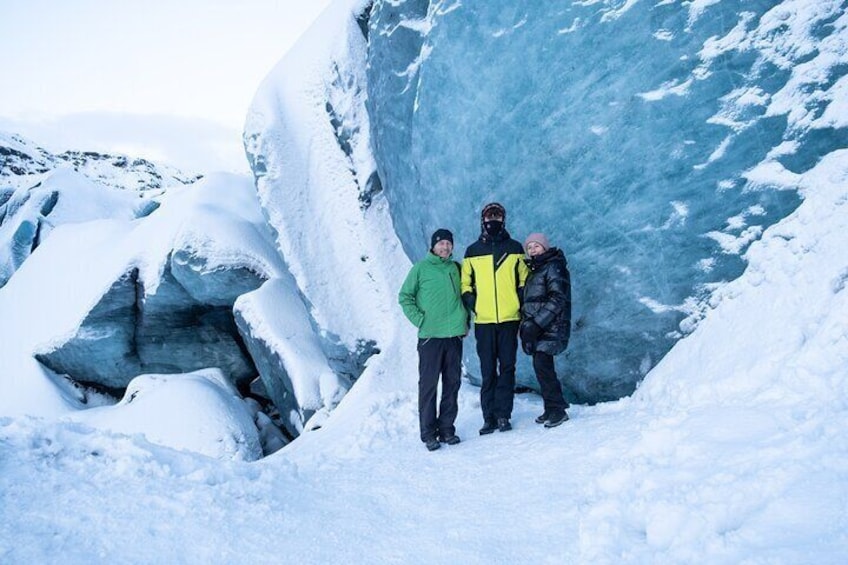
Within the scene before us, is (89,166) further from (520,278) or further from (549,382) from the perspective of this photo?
(549,382)

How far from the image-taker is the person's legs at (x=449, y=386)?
4.90m

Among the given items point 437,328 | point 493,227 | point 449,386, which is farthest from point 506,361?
point 493,227

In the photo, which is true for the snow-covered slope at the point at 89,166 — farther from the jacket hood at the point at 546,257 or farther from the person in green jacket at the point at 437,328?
the jacket hood at the point at 546,257

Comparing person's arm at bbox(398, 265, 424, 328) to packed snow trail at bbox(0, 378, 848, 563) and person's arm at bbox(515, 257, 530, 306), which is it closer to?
person's arm at bbox(515, 257, 530, 306)

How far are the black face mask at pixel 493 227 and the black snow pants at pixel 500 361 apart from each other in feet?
2.88

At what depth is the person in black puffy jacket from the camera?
4.57m

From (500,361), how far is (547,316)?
685 millimetres

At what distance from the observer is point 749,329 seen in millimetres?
4102

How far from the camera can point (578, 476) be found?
338 centimetres

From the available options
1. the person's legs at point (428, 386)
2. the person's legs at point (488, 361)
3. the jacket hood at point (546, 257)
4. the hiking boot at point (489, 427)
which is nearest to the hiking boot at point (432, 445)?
the person's legs at point (428, 386)

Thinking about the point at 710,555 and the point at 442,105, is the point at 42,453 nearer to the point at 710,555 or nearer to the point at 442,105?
the point at 710,555

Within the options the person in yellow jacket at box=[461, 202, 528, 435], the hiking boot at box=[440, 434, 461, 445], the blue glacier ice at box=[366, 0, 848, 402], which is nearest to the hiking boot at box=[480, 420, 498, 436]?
the person in yellow jacket at box=[461, 202, 528, 435]

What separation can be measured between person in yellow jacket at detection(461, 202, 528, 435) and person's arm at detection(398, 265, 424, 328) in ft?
1.59

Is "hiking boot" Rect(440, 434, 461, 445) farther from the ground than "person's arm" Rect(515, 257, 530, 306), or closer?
closer
